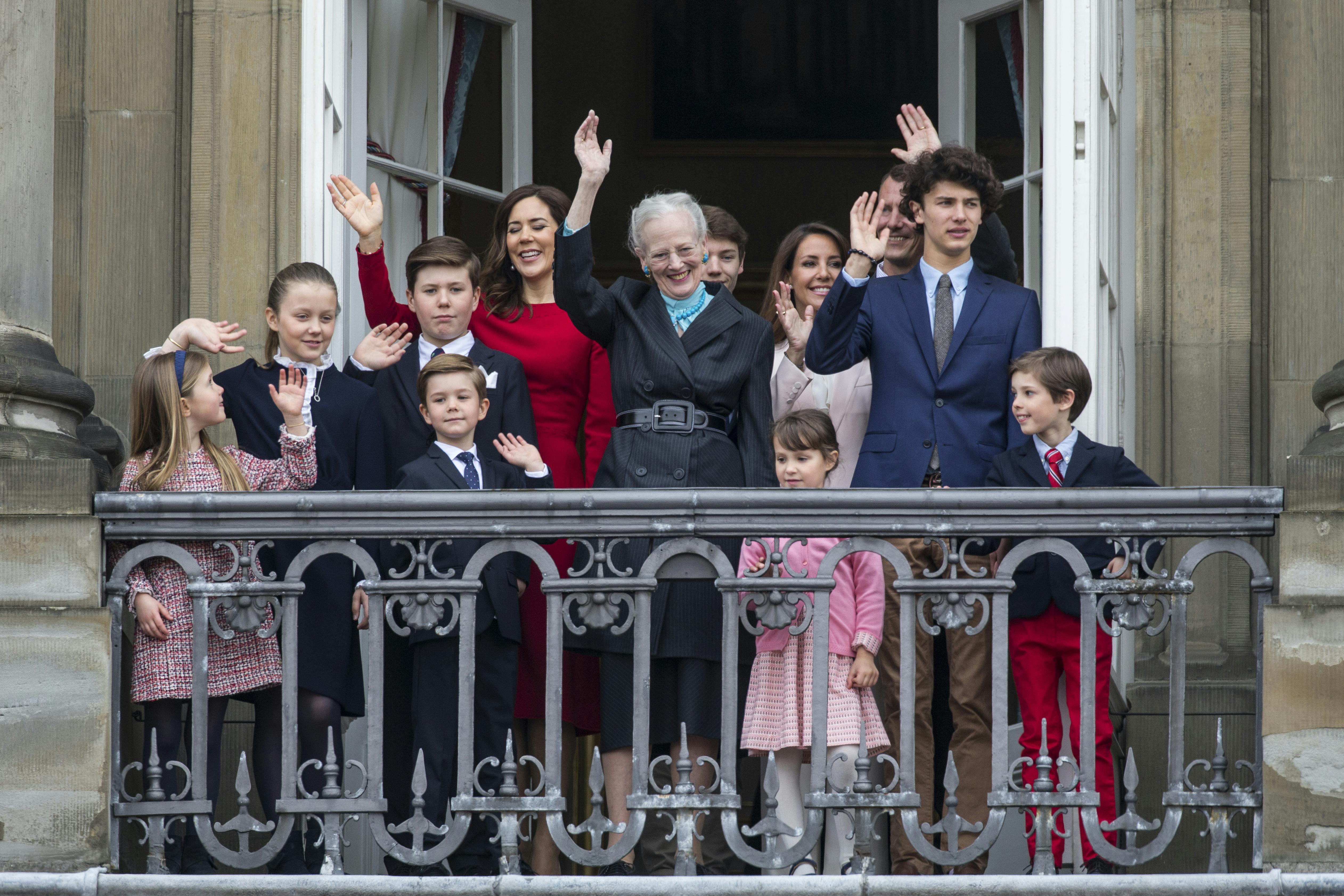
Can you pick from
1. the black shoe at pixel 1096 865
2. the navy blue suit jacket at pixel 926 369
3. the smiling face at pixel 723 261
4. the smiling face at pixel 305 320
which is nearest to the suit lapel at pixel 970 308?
the navy blue suit jacket at pixel 926 369

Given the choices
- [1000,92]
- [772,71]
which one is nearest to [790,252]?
[1000,92]

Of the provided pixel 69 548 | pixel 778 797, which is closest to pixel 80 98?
pixel 69 548

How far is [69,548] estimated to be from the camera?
483 centimetres

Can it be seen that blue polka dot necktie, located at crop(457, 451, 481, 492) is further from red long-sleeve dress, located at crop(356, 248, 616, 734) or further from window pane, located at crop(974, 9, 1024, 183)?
window pane, located at crop(974, 9, 1024, 183)

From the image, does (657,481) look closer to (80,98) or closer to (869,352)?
(869,352)

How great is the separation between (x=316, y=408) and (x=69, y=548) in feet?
2.83

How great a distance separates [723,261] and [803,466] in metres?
1.11

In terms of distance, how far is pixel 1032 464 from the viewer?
201 inches

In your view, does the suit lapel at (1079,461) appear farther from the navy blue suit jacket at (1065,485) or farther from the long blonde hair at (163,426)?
the long blonde hair at (163,426)

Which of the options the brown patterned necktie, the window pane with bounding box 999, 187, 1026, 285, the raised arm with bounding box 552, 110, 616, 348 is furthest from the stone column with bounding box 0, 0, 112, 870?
the window pane with bounding box 999, 187, 1026, 285

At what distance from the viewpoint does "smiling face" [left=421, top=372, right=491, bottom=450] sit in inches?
205

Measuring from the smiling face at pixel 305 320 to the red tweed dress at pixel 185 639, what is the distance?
18.0 inches

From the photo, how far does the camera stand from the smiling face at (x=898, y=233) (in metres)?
5.82

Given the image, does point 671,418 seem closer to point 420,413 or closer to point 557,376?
point 557,376
